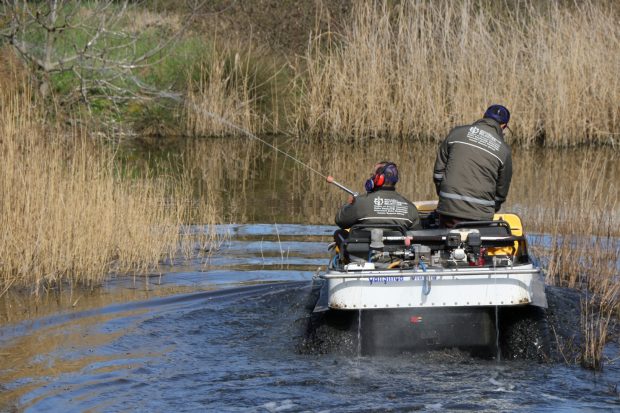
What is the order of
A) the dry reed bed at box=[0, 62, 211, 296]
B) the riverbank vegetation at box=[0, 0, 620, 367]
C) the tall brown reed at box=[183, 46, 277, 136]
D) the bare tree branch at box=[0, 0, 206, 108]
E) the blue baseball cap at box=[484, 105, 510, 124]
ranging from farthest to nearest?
the tall brown reed at box=[183, 46, 277, 136]
the bare tree branch at box=[0, 0, 206, 108]
the riverbank vegetation at box=[0, 0, 620, 367]
the dry reed bed at box=[0, 62, 211, 296]
the blue baseball cap at box=[484, 105, 510, 124]

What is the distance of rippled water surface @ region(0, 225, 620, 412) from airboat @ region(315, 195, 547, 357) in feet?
0.59

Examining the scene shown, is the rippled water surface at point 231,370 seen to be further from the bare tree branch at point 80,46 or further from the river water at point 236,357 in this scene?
the bare tree branch at point 80,46

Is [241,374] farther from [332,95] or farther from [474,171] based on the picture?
[332,95]

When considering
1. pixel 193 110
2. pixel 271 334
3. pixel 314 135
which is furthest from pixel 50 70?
pixel 271 334

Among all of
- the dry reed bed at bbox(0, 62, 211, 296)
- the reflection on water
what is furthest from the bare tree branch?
the dry reed bed at bbox(0, 62, 211, 296)

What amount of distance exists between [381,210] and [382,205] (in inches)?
1.7

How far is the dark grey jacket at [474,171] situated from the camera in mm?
9719

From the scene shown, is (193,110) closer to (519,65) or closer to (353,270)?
(519,65)

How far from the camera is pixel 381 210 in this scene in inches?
360

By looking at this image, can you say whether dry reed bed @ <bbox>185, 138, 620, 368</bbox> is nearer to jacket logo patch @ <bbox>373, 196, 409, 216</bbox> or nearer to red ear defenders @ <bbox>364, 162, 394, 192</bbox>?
jacket logo patch @ <bbox>373, 196, 409, 216</bbox>

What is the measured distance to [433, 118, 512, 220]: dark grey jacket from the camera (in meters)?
9.72

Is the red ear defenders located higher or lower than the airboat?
higher

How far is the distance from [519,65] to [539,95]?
0.72 m

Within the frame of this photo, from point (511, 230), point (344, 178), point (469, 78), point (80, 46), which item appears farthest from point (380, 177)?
point (80, 46)
